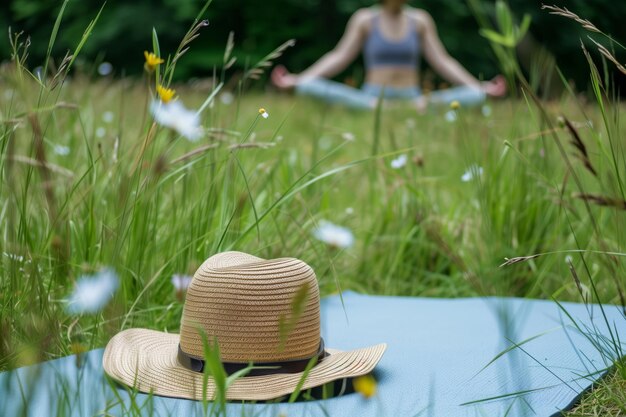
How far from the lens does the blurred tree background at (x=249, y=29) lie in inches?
519

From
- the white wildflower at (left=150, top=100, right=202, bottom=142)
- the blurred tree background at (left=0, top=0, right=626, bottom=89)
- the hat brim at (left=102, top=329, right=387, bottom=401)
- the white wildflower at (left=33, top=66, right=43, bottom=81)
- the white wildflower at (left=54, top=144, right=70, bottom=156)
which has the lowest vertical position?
the blurred tree background at (left=0, top=0, right=626, bottom=89)

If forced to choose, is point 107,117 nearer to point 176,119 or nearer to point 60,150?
point 60,150

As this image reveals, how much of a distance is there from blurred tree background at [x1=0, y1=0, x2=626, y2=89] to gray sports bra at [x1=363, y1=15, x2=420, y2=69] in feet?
18.4

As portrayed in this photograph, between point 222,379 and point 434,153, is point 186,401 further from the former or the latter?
point 434,153

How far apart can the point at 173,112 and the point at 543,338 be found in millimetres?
908

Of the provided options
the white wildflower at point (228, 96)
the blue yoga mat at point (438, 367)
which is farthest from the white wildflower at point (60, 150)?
the blue yoga mat at point (438, 367)

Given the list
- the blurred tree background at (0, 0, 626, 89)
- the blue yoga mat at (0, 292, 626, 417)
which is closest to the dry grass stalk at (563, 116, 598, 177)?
the blue yoga mat at (0, 292, 626, 417)

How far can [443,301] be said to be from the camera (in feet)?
7.05

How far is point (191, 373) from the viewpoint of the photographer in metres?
1.42

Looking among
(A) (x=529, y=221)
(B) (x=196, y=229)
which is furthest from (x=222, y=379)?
(A) (x=529, y=221)

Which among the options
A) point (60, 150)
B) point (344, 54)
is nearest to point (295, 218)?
point (60, 150)

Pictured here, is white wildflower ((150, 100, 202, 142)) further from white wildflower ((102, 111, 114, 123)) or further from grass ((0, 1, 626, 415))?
white wildflower ((102, 111, 114, 123))

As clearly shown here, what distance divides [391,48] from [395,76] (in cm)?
29

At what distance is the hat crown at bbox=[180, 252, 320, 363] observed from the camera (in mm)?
1398
